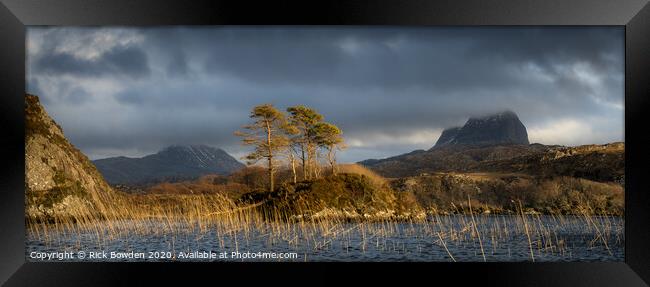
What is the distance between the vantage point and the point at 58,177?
33.9 ft

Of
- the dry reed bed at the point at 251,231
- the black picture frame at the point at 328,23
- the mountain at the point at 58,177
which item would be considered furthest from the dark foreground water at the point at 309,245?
the mountain at the point at 58,177

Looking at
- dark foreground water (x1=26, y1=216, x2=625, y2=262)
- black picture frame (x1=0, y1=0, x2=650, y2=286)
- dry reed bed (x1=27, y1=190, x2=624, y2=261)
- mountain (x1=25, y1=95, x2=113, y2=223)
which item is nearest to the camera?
black picture frame (x1=0, y1=0, x2=650, y2=286)

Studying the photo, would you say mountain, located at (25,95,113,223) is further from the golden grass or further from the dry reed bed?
the dry reed bed

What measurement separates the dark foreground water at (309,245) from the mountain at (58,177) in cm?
164

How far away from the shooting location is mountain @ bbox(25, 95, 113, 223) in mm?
9370

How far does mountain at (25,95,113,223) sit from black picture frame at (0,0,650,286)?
3337 mm

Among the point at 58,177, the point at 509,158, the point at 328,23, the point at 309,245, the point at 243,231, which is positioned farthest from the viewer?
the point at 509,158

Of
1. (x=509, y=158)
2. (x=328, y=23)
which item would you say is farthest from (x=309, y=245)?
(x=509, y=158)

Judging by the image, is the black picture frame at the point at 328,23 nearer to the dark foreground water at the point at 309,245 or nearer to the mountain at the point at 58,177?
the dark foreground water at the point at 309,245

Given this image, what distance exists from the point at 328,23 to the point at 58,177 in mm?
7495

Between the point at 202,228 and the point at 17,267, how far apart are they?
331cm

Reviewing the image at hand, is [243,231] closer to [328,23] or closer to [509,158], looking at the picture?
[328,23]

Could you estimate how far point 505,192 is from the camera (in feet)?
66.6

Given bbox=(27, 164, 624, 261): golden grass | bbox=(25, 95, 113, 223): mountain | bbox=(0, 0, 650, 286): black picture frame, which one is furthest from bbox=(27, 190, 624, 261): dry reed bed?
bbox=(0, 0, 650, 286): black picture frame
